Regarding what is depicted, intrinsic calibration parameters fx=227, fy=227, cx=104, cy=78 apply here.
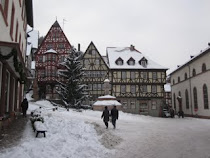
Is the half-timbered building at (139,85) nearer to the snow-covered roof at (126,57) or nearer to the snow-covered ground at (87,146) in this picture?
the snow-covered roof at (126,57)

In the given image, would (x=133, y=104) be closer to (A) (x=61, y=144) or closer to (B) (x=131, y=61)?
(B) (x=131, y=61)

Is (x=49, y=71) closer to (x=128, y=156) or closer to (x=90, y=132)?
(x=90, y=132)

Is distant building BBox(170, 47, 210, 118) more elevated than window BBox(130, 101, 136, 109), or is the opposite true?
distant building BBox(170, 47, 210, 118)

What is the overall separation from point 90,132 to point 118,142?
1.87 meters

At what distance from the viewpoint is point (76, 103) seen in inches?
1309

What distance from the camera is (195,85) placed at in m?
38.3

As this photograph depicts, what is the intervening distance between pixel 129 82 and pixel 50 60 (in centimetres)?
1534

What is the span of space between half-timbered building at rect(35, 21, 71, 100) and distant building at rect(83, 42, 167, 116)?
198 inches

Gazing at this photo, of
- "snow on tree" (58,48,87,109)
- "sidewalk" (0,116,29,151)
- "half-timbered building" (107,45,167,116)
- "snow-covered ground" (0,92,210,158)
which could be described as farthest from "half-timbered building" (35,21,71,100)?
"sidewalk" (0,116,29,151)

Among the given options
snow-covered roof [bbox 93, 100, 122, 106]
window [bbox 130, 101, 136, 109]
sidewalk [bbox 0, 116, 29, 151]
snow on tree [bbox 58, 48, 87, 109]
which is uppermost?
snow on tree [bbox 58, 48, 87, 109]

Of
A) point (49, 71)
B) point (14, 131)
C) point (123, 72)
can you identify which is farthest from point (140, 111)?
point (14, 131)

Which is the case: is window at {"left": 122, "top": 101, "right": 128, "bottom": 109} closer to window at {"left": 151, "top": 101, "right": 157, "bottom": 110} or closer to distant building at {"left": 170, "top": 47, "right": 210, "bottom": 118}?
window at {"left": 151, "top": 101, "right": 157, "bottom": 110}

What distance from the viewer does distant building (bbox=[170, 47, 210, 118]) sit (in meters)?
34.0

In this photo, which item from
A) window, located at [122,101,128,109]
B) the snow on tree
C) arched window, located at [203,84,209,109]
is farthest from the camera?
window, located at [122,101,128,109]
